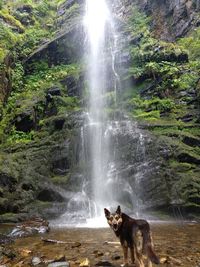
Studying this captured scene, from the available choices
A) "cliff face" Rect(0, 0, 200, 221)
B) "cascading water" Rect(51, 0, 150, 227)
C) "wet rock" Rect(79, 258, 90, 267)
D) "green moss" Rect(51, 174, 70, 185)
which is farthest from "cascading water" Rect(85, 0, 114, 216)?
"wet rock" Rect(79, 258, 90, 267)

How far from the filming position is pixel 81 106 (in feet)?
85.9

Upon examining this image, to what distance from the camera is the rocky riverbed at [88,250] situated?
24.2ft

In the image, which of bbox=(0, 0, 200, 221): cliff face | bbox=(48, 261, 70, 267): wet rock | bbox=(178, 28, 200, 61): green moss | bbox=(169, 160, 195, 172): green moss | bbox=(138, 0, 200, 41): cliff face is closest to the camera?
bbox=(48, 261, 70, 267): wet rock

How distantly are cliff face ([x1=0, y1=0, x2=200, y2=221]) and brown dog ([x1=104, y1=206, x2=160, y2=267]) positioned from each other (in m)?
10.9

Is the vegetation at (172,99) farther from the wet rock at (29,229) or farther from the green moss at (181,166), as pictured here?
the wet rock at (29,229)

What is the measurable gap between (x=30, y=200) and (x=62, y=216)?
1.88m

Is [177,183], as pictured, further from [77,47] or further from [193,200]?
[77,47]

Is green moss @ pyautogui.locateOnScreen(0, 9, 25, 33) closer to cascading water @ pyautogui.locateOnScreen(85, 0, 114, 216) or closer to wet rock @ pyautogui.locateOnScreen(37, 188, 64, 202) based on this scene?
cascading water @ pyautogui.locateOnScreen(85, 0, 114, 216)

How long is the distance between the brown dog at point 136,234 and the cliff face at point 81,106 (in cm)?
1086

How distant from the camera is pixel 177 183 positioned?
17.5 m

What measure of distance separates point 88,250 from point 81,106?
59.5 feet

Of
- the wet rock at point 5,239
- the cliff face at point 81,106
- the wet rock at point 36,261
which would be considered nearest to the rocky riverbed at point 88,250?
the wet rock at point 36,261

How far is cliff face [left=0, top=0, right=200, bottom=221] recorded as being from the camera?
1792cm

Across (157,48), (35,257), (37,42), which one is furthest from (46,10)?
(35,257)
